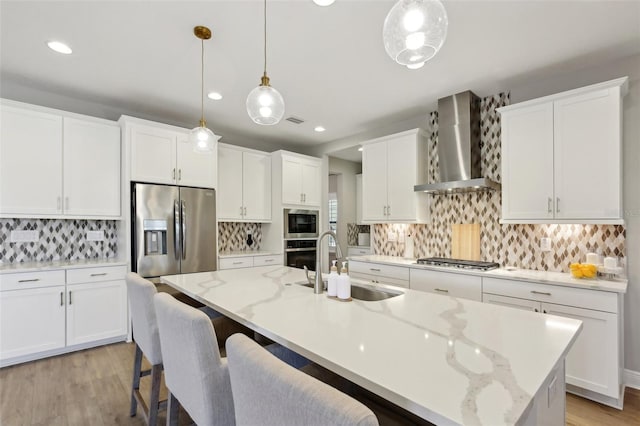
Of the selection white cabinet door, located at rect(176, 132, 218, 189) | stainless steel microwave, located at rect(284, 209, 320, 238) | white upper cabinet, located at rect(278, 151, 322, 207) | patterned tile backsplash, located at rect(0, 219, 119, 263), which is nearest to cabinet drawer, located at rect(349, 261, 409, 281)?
stainless steel microwave, located at rect(284, 209, 320, 238)

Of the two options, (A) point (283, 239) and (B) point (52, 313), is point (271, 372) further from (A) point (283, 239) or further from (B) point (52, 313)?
(A) point (283, 239)

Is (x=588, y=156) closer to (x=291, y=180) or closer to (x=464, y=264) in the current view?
(x=464, y=264)

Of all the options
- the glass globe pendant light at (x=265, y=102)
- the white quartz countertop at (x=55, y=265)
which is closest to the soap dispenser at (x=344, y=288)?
the glass globe pendant light at (x=265, y=102)

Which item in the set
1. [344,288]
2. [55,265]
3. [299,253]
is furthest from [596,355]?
[55,265]

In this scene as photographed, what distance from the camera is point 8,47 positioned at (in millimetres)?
2430

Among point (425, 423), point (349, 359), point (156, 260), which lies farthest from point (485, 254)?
point (156, 260)

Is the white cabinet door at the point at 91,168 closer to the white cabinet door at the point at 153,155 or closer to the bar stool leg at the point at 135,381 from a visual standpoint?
the white cabinet door at the point at 153,155

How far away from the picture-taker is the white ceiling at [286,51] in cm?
203

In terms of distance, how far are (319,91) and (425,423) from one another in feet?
9.71

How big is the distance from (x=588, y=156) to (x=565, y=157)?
0.48 ft

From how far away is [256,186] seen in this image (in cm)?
472

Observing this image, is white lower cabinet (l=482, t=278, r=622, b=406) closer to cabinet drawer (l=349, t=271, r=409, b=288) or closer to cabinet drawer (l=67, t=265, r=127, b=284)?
cabinet drawer (l=349, t=271, r=409, b=288)

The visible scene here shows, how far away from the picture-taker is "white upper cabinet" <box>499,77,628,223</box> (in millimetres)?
2402

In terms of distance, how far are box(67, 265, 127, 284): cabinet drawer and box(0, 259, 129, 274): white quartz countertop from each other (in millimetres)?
41
